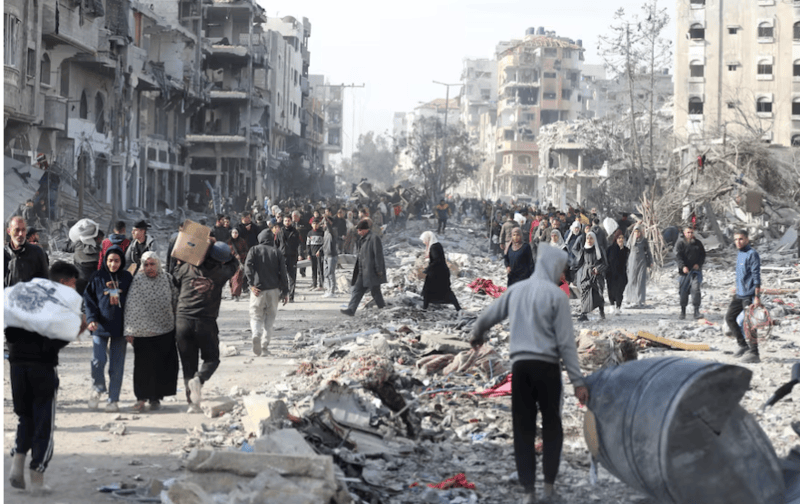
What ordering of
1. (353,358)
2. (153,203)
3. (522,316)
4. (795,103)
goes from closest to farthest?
(522,316) < (353,358) < (153,203) < (795,103)

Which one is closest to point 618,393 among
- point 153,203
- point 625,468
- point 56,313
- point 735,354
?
point 625,468

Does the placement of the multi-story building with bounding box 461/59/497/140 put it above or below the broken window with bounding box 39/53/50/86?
above

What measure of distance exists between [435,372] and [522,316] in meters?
4.68

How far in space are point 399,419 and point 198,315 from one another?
6.57 feet

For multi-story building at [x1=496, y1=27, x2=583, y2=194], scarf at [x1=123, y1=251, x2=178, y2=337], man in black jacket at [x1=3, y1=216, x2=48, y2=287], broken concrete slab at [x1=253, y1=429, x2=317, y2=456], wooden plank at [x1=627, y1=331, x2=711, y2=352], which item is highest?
multi-story building at [x1=496, y1=27, x2=583, y2=194]

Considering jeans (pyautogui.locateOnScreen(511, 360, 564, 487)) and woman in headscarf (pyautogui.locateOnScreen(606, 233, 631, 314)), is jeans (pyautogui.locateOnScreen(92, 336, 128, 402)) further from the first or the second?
woman in headscarf (pyautogui.locateOnScreen(606, 233, 631, 314))

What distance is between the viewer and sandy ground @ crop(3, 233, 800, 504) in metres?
6.46

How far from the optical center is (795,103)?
59875mm

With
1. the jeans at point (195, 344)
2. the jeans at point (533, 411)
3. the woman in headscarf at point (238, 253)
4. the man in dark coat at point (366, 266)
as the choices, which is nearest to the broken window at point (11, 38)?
the woman in headscarf at point (238, 253)

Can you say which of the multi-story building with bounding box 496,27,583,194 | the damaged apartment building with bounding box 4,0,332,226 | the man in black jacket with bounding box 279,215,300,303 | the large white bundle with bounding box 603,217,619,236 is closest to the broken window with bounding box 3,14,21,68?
the damaged apartment building with bounding box 4,0,332,226

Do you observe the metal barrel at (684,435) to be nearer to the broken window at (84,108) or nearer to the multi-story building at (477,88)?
the broken window at (84,108)

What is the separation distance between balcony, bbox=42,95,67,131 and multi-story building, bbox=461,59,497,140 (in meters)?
112

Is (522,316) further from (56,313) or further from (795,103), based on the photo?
(795,103)

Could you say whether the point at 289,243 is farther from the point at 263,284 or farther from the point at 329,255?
the point at 263,284
